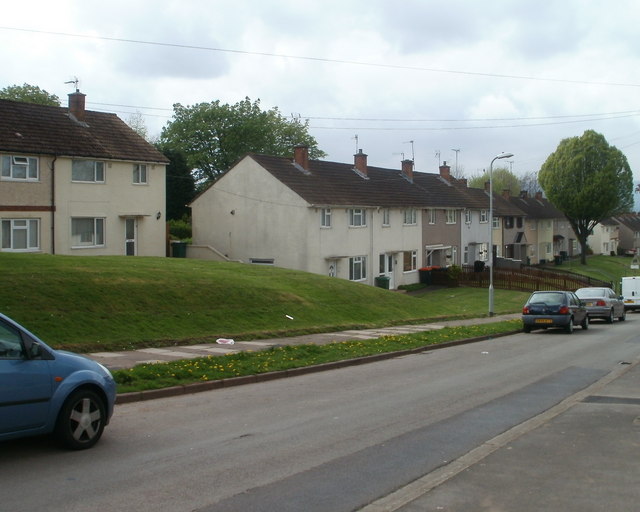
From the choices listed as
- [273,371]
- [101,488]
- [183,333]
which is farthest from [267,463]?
[183,333]

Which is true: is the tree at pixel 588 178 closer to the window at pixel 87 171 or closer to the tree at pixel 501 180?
the tree at pixel 501 180

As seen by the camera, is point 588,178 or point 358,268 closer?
point 358,268

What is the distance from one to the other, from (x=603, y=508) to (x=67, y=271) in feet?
60.6

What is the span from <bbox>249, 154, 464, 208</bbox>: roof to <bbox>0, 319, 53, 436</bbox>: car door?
33318mm

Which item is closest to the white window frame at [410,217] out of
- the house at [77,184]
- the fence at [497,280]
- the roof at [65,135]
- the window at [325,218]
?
the fence at [497,280]

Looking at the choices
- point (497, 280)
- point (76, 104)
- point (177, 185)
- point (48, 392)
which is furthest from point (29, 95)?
point (48, 392)

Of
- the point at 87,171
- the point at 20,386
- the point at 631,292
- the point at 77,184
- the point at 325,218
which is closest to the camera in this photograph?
the point at 20,386

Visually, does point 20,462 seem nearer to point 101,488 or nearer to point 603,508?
point 101,488

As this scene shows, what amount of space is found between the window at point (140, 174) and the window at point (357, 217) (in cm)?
1217

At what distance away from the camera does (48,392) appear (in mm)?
8172

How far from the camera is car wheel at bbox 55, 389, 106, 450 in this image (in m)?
8.38

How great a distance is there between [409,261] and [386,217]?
455cm

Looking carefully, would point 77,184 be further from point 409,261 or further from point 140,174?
point 409,261

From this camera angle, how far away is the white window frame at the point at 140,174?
3825 centimetres
